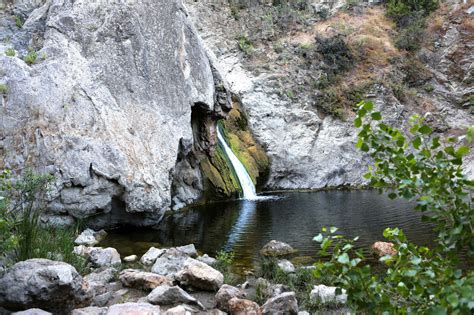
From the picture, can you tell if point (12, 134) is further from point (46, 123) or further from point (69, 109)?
point (69, 109)

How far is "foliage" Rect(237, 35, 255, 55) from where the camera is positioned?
28938mm

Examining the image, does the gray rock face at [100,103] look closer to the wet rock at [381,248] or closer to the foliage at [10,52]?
the foliage at [10,52]

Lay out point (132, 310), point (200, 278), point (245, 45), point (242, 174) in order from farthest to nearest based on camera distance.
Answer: point (245, 45) < point (242, 174) < point (200, 278) < point (132, 310)

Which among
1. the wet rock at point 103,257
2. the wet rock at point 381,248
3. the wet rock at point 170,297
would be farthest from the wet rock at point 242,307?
the wet rock at point 381,248

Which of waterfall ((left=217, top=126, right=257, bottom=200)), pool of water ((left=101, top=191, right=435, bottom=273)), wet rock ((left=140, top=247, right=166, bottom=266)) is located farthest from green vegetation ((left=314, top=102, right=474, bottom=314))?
waterfall ((left=217, top=126, right=257, bottom=200))

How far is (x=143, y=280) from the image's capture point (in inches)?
269

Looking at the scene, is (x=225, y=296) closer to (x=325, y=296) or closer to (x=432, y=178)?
(x=325, y=296)

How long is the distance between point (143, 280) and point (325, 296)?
295 centimetres

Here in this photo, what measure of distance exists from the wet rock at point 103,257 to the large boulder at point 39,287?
132 inches

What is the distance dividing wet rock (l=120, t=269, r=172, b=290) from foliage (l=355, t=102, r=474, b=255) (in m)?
5.27

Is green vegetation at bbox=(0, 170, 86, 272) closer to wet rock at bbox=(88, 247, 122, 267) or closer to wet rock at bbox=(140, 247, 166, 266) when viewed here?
wet rock at bbox=(88, 247, 122, 267)

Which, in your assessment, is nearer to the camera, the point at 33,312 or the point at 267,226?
the point at 33,312

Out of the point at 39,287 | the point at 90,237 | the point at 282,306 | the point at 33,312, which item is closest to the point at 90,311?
the point at 39,287

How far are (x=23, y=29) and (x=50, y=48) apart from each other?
2.01 m
